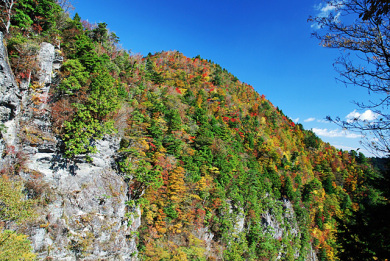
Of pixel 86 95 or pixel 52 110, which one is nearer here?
pixel 52 110

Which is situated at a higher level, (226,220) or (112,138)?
(112,138)

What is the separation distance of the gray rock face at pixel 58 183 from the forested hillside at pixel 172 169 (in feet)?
0.97

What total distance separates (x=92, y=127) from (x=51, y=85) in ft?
13.8

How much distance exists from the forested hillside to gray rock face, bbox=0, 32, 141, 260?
11.6 inches

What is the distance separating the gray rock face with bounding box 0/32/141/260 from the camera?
33.6ft

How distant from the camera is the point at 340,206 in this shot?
4881cm

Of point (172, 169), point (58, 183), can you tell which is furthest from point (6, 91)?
point (172, 169)

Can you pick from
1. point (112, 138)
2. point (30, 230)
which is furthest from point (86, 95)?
point (30, 230)

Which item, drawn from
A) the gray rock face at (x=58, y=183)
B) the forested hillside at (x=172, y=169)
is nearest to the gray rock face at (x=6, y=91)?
the gray rock face at (x=58, y=183)

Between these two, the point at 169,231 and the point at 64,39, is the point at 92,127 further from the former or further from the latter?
the point at 169,231

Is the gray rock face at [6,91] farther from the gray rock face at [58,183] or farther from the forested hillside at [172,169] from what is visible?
the forested hillside at [172,169]

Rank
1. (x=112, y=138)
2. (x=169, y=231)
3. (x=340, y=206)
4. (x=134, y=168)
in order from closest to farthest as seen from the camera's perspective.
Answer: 1. (x=112, y=138)
2. (x=134, y=168)
3. (x=169, y=231)
4. (x=340, y=206)

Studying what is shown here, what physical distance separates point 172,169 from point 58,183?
39.8 ft

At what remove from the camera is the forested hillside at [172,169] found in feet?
32.2
